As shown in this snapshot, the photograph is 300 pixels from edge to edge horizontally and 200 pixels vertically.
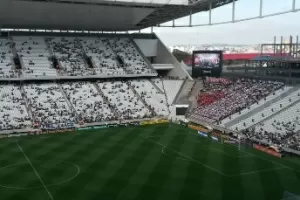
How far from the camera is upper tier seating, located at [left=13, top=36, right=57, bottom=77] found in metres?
54.3

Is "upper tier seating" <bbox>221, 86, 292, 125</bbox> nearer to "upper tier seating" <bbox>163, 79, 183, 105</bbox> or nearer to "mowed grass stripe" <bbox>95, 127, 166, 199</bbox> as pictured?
"upper tier seating" <bbox>163, 79, 183, 105</bbox>

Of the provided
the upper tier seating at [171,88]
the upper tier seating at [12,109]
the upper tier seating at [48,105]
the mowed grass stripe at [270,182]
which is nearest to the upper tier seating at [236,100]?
the upper tier seating at [171,88]

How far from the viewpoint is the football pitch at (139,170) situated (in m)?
22.9

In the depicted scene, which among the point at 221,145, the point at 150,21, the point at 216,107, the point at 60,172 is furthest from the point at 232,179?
the point at 150,21

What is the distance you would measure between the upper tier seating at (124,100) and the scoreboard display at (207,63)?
424 inches

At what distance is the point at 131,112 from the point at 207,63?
47.8ft

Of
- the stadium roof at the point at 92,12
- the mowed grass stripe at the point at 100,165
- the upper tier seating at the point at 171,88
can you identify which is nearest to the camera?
the mowed grass stripe at the point at 100,165

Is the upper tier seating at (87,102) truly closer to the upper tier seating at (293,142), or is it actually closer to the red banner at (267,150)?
the red banner at (267,150)

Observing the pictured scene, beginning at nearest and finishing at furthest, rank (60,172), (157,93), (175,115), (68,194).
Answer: (68,194), (60,172), (175,115), (157,93)

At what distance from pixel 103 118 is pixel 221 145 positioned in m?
17.5

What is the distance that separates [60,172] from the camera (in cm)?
2683

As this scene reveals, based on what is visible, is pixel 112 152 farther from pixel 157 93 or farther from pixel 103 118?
pixel 157 93

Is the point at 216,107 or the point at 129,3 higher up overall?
the point at 129,3

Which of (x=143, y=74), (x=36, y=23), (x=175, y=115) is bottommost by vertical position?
(x=175, y=115)
